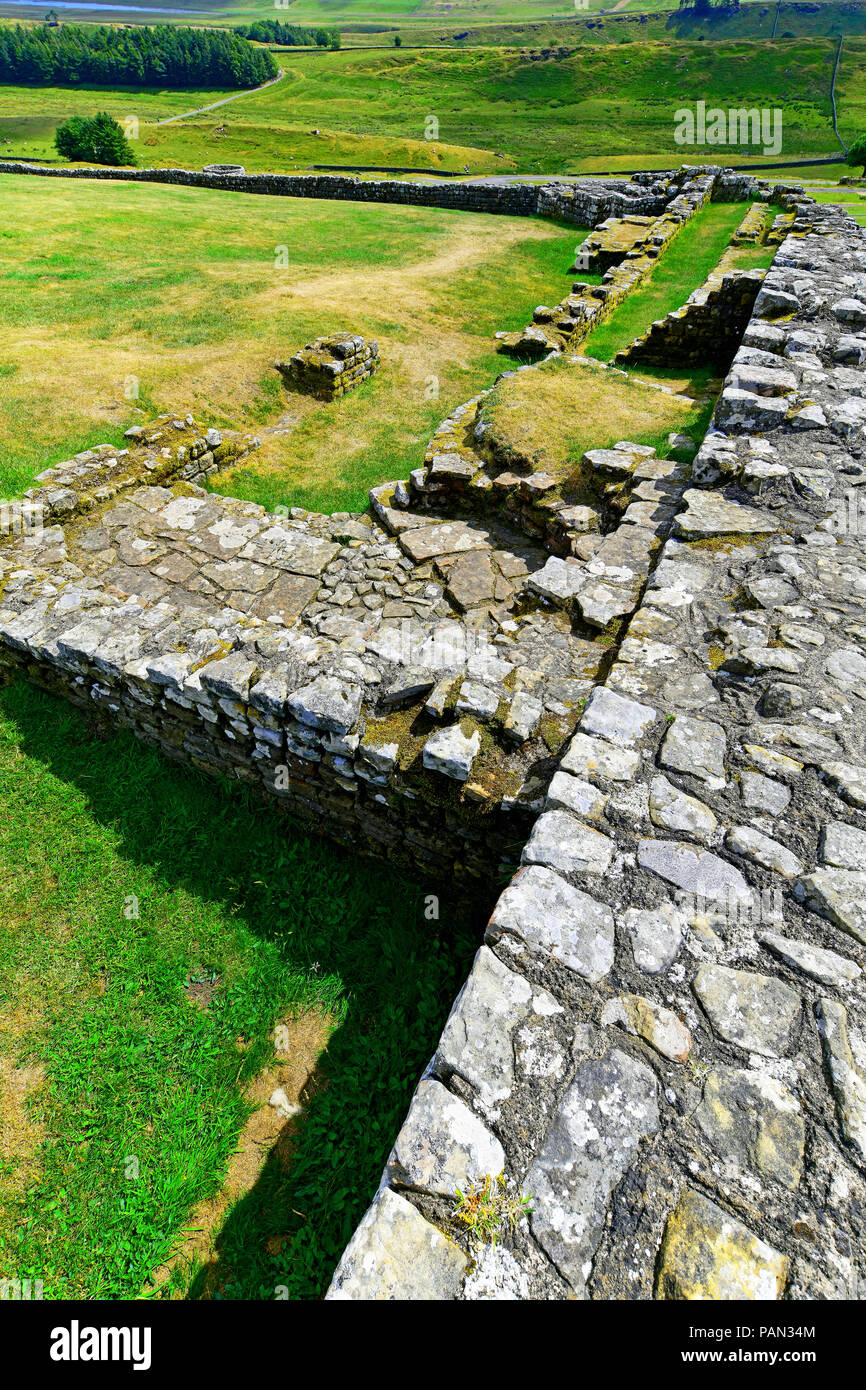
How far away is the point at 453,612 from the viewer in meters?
7.12

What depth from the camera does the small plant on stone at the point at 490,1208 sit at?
7.46ft

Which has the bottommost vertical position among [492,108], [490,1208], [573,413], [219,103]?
[490,1208]

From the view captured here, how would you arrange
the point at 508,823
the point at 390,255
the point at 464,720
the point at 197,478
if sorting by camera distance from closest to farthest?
the point at 508,823, the point at 464,720, the point at 197,478, the point at 390,255

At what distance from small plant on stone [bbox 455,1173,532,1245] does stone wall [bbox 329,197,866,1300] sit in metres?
0.02

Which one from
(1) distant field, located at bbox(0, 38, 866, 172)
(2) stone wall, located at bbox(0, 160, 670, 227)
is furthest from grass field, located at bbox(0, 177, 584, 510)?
(1) distant field, located at bbox(0, 38, 866, 172)

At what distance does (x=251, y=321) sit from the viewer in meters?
13.2

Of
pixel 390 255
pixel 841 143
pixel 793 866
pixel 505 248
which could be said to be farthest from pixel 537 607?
pixel 841 143

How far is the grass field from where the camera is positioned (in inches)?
398

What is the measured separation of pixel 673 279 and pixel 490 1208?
19791mm

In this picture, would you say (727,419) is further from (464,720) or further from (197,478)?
(197,478)

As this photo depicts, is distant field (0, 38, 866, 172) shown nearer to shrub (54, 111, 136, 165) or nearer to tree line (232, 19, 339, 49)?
shrub (54, 111, 136, 165)

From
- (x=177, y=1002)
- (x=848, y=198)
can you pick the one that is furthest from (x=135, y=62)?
(x=177, y=1002)

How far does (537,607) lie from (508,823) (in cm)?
286

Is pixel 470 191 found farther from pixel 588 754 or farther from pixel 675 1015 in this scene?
pixel 675 1015
